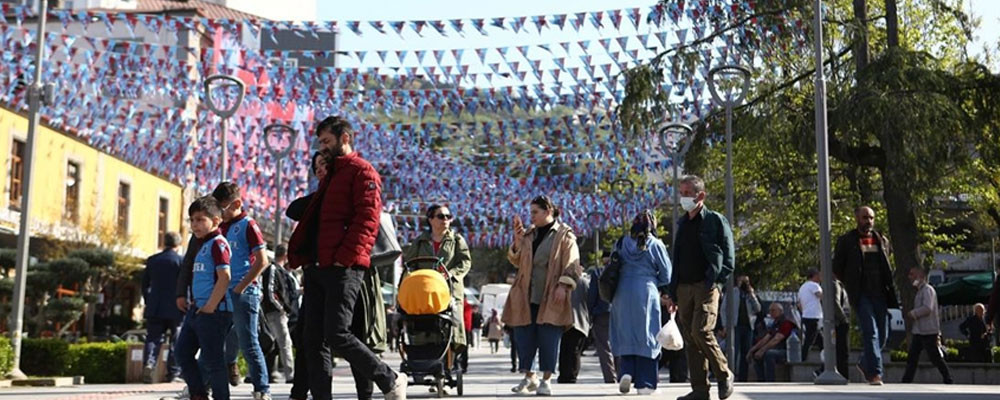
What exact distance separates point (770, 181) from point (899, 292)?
9.33 m

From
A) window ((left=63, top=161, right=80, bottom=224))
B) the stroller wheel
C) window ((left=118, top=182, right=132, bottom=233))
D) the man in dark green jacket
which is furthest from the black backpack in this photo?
window ((left=118, top=182, right=132, bottom=233))

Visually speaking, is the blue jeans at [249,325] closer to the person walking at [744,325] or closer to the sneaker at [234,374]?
the sneaker at [234,374]

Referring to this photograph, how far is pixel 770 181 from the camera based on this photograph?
104 ft

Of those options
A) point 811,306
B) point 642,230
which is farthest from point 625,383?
point 811,306

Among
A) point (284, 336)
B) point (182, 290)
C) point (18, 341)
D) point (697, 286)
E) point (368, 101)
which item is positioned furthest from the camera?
point (368, 101)

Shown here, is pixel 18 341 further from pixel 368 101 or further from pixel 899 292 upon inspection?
pixel 899 292

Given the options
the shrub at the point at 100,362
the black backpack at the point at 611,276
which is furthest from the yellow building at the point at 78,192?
the black backpack at the point at 611,276

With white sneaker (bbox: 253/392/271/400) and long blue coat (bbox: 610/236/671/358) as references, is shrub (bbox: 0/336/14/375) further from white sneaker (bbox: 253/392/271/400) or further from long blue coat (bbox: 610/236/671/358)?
long blue coat (bbox: 610/236/671/358)

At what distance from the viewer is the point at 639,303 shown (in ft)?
35.8

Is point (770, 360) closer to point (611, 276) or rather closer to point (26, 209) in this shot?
point (611, 276)

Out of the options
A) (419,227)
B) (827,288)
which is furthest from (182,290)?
(419,227)

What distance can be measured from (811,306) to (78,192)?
79.0 feet

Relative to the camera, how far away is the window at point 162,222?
43213mm

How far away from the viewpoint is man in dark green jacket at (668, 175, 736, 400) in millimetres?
9703
